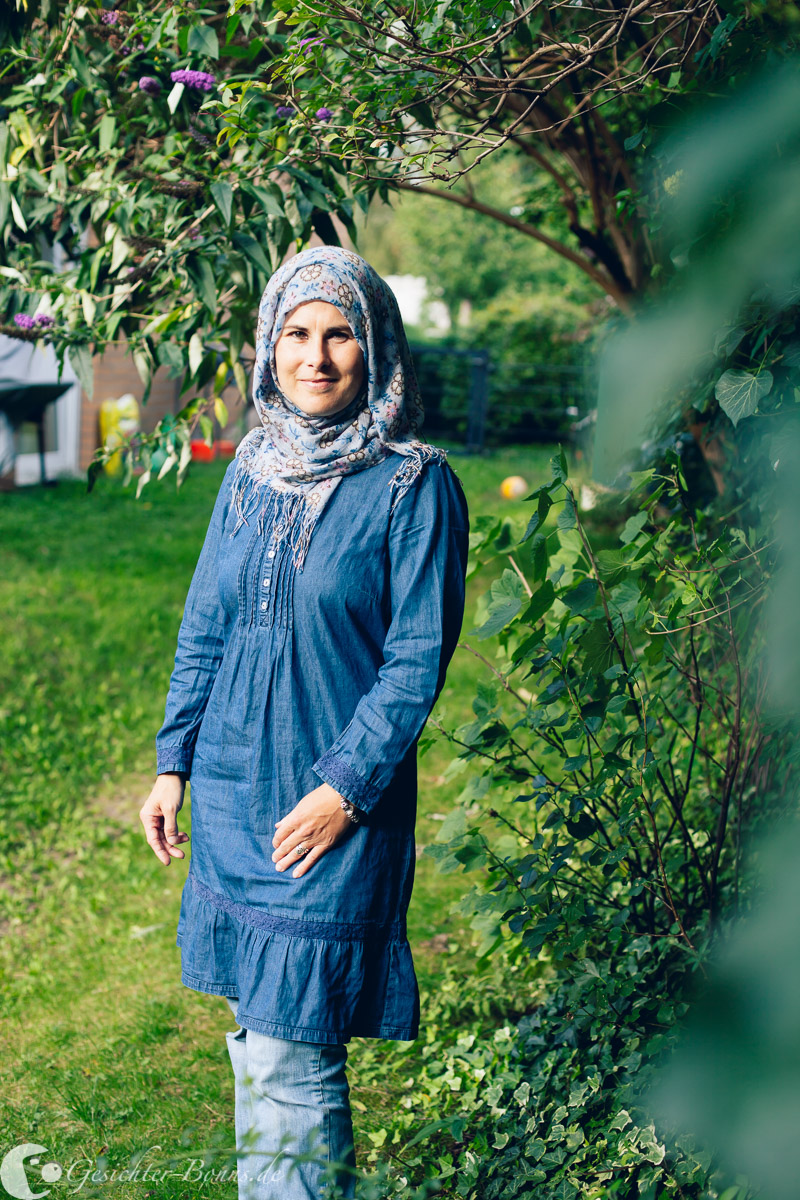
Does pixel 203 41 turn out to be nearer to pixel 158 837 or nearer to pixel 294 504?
pixel 294 504

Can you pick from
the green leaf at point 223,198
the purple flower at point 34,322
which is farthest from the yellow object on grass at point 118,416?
the green leaf at point 223,198

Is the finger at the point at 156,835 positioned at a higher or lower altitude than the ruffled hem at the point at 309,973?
higher

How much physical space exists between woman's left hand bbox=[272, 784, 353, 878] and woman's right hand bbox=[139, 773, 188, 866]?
0.36m

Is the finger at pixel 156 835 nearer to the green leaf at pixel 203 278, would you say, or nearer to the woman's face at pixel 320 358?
the woman's face at pixel 320 358

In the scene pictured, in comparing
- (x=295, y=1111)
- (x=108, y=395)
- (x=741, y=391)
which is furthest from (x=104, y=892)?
(x=108, y=395)

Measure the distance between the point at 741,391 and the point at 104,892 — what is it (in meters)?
3.37

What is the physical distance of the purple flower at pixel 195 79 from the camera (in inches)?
107

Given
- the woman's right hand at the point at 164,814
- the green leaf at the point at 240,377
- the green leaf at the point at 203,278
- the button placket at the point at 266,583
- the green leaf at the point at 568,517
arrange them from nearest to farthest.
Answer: the button placket at the point at 266,583 → the green leaf at the point at 568,517 → the woman's right hand at the point at 164,814 → the green leaf at the point at 203,278 → the green leaf at the point at 240,377

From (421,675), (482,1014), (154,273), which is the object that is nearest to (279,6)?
(154,273)

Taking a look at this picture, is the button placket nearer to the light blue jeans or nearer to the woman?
the woman

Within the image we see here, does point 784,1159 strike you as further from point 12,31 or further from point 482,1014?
point 12,31

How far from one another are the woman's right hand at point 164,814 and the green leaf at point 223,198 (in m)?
1.26

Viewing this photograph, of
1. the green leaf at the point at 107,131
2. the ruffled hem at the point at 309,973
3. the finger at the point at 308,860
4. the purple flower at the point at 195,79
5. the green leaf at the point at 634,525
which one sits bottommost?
the ruffled hem at the point at 309,973

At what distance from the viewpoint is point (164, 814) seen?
2178 millimetres
